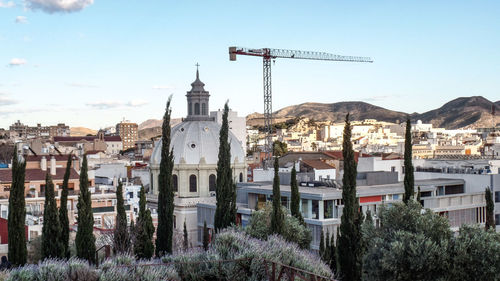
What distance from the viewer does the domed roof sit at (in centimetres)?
6406

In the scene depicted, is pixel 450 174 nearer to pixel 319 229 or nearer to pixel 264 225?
pixel 319 229

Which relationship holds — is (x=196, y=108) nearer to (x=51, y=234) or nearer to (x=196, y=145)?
(x=196, y=145)

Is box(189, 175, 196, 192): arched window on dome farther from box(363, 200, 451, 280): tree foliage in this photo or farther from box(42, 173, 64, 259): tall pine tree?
box(363, 200, 451, 280): tree foliage

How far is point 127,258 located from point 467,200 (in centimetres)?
3066

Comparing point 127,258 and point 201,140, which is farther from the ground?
point 201,140

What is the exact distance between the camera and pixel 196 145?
2559 inches

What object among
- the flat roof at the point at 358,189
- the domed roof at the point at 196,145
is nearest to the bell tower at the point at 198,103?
the domed roof at the point at 196,145

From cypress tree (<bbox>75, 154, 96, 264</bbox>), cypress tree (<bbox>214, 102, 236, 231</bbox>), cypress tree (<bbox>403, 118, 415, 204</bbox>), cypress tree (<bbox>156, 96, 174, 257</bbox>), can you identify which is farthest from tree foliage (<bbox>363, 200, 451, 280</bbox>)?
cypress tree (<bbox>75, 154, 96, 264</bbox>)

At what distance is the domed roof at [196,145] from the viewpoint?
210ft

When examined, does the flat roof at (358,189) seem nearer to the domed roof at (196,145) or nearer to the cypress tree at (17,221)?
the domed roof at (196,145)

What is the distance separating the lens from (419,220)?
23.2m

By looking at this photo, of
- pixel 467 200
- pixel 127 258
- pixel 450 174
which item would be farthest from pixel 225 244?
pixel 450 174

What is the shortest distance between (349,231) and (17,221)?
15740mm

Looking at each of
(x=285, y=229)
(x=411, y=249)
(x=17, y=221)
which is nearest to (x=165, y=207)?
(x=285, y=229)
